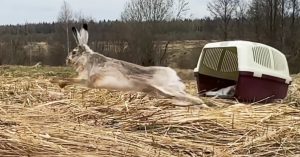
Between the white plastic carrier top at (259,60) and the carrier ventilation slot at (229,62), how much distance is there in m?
0.34

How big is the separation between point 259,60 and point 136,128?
337cm

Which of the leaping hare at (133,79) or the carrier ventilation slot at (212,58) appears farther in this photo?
the carrier ventilation slot at (212,58)

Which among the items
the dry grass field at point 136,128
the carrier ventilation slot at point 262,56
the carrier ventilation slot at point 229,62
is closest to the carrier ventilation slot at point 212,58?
the carrier ventilation slot at point 229,62

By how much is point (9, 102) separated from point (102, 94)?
4.26 feet

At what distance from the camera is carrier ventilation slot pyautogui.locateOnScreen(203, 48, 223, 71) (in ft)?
28.9

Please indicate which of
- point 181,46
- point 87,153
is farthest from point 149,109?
point 181,46

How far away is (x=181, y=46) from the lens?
38.6m

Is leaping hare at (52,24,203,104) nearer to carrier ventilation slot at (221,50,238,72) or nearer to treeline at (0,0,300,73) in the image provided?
carrier ventilation slot at (221,50,238,72)

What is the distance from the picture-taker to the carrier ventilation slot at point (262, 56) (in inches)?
307

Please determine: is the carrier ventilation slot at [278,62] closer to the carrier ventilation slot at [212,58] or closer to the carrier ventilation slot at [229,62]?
the carrier ventilation slot at [229,62]

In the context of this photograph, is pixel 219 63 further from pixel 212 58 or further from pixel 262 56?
pixel 262 56

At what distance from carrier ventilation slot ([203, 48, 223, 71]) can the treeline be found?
21034 millimetres

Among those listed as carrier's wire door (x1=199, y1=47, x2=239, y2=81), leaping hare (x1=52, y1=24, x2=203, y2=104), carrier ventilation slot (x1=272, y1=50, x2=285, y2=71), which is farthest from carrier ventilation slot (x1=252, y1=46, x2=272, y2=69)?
leaping hare (x1=52, y1=24, x2=203, y2=104)

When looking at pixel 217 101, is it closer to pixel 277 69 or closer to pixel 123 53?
pixel 277 69
